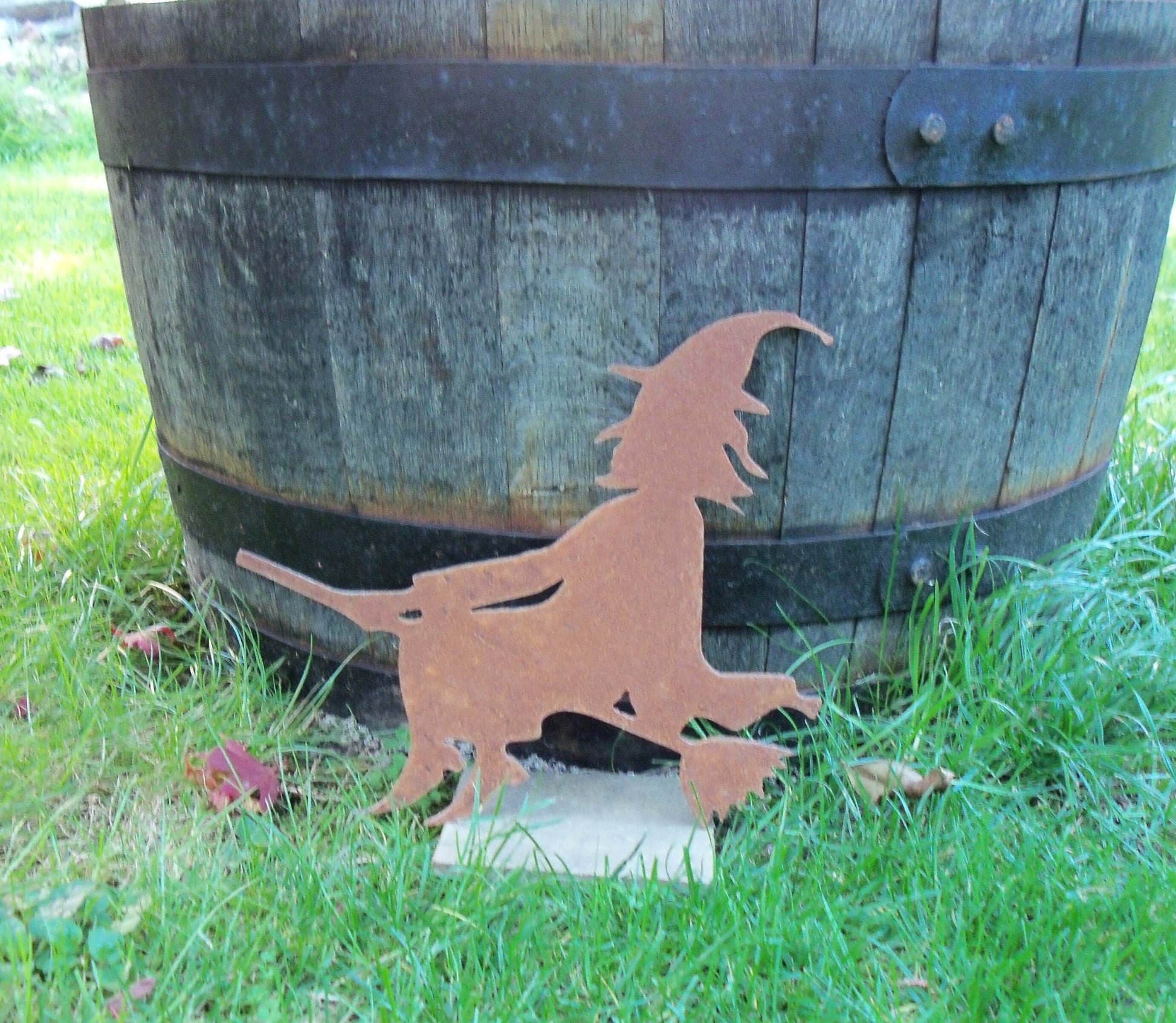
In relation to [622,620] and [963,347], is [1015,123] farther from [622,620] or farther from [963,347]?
[622,620]

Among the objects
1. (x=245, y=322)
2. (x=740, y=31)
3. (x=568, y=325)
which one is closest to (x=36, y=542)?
(x=245, y=322)

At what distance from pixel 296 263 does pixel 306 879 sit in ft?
2.86

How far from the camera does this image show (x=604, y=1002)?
1203mm

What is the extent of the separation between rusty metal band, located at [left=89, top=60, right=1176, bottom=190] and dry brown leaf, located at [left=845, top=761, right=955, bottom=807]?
2.74ft

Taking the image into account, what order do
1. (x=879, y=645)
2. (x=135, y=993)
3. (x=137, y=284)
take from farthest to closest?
(x=137, y=284)
(x=879, y=645)
(x=135, y=993)

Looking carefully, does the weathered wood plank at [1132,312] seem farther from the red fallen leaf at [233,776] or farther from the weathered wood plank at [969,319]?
the red fallen leaf at [233,776]

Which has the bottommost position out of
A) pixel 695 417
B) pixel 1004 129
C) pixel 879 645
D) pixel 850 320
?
pixel 879 645

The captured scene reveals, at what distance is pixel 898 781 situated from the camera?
4.84 feet

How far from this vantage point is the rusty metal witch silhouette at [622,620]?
137cm

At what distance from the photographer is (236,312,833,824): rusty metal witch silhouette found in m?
1.37

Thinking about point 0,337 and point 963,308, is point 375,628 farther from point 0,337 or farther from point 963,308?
point 0,337

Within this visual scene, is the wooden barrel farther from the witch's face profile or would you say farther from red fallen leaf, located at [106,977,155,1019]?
red fallen leaf, located at [106,977,155,1019]

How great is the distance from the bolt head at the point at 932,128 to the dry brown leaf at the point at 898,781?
88cm

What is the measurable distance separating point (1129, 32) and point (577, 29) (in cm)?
80
